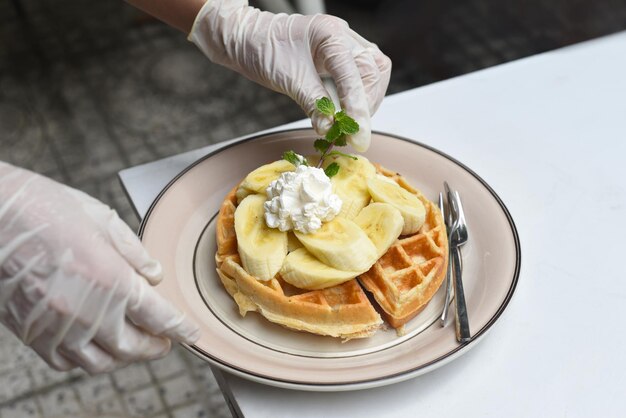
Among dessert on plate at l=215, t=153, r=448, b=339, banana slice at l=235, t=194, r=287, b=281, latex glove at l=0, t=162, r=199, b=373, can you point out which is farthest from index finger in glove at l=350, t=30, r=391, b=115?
latex glove at l=0, t=162, r=199, b=373

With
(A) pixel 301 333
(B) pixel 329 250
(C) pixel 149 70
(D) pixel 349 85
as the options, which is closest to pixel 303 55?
(D) pixel 349 85

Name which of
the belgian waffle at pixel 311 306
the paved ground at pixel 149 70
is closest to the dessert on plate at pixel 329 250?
the belgian waffle at pixel 311 306

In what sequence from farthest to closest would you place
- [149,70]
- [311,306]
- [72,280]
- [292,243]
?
1. [149,70]
2. [292,243]
3. [311,306]
4. [72,280]

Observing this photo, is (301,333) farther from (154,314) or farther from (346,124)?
(346,124)

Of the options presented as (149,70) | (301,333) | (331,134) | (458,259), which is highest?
(331,134)

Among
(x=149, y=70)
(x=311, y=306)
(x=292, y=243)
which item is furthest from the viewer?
(x=149, y=70)

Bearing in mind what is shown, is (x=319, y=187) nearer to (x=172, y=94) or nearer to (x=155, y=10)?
(x=155, y=10)

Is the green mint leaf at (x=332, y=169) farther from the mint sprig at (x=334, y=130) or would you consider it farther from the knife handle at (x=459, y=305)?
the knife handle at (x=459, y=305)
